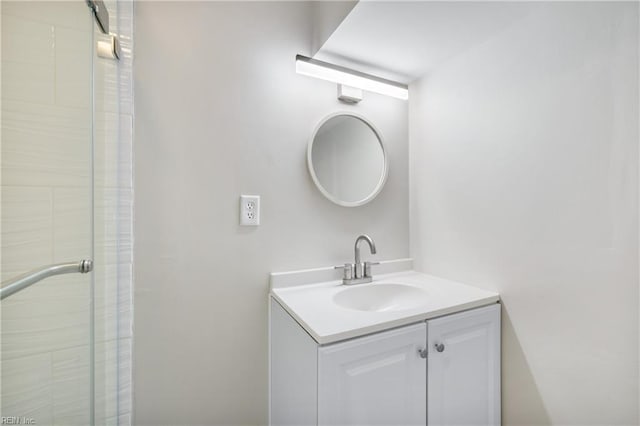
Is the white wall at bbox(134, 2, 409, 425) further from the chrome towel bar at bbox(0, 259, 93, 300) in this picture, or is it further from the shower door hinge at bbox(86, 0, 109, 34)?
the chrome towel bar at bbox(0, 259, 93, 300)

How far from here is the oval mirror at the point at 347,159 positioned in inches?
50.6

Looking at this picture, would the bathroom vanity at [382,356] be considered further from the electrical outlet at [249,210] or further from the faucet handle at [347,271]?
the electrical outlet at [249,210]

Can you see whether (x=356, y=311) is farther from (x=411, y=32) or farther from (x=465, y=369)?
(x=411, y=32)

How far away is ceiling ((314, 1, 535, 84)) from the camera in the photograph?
0.96 m

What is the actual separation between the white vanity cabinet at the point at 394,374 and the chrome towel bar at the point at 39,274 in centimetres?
62

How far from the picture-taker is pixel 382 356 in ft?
2.76

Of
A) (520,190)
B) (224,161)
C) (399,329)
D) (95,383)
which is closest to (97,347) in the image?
(95,383)

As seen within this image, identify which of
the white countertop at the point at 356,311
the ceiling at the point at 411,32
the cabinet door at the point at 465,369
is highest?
the ceiling at the point at 411,32

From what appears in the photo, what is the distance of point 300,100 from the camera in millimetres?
1253

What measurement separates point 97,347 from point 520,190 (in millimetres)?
1494

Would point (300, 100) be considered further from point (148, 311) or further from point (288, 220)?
point (148, 311)

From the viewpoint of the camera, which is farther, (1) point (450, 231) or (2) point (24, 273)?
(1) point (450, 231)

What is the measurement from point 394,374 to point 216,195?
876mm

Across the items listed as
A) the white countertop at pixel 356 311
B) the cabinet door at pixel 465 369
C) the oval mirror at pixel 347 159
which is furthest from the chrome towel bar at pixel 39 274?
the cabinet door at pixel 465 369
